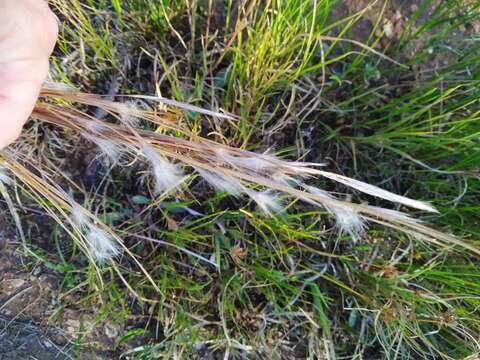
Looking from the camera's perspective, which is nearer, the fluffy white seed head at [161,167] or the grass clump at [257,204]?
the fluffy white seed head at [161,167]

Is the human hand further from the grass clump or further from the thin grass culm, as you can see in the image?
the grass clump

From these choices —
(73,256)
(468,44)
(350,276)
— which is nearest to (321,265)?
(350,276)

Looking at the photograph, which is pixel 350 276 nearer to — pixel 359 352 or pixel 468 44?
pixel 359 352

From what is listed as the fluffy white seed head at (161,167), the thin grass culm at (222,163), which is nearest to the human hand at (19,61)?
the thin grass culm at (222,163)

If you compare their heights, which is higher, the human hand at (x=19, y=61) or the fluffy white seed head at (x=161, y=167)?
the human hand at (x=19, y=61)

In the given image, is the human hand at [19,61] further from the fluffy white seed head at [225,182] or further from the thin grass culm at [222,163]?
the fluffy white seed head at [225,182]

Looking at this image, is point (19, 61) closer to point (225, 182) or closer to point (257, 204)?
point (225, 182)

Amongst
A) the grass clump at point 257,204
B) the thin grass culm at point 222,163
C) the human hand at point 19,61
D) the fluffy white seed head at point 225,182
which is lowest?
the grass clump at point 257,204

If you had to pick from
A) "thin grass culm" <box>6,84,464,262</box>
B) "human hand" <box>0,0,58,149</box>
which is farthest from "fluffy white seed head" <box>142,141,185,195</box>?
"human hand" <box>0,0,58,149</box>
